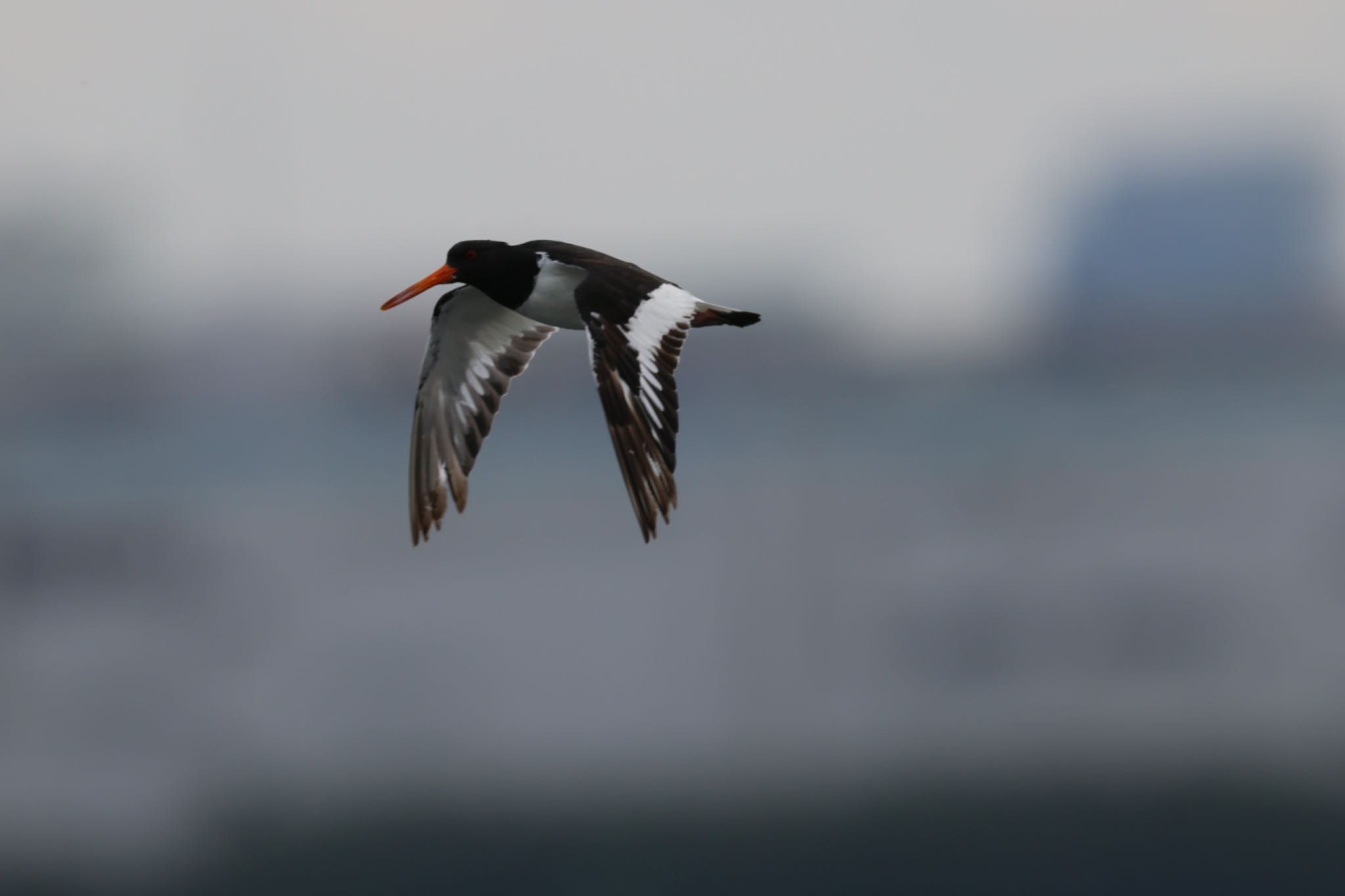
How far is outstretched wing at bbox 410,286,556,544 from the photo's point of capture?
29.2ft

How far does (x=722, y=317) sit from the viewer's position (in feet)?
24.8

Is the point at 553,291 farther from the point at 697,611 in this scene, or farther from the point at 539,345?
the point at 697,611

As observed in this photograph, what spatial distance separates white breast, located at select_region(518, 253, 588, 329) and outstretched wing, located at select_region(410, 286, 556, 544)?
0.75m

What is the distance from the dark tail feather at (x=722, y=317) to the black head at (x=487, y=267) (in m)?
1.00

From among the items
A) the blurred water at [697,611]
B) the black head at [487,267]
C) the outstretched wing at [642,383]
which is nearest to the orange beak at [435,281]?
the black head at [487,267]

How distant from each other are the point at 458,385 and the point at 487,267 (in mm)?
1051

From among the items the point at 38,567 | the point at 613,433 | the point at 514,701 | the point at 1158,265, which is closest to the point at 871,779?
the point at 514,701

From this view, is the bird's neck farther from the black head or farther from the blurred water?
the blurred water

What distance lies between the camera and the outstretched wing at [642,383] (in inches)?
263

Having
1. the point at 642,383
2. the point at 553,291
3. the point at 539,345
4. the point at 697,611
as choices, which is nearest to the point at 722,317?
the point at 642,383

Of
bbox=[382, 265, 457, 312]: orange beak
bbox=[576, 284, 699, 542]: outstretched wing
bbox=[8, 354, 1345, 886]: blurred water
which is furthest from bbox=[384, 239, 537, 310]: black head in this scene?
bbox=[8, 354, 1345, 886]: blurred water

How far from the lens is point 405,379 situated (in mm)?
82562

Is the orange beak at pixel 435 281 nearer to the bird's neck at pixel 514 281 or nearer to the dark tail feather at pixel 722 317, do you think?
the bird's neck at pixel 514 281

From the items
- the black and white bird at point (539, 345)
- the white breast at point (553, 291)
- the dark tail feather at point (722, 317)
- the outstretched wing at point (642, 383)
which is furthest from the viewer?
the white breast at point (553, 291)
